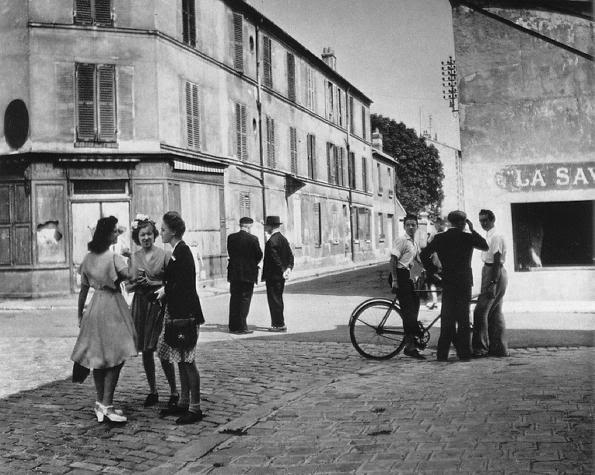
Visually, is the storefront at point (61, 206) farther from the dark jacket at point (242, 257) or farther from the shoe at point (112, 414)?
the shoe at point (112, 414)

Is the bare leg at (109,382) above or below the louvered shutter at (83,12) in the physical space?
below

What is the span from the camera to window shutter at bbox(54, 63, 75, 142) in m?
18.7

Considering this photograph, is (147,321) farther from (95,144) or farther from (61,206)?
(95,144)

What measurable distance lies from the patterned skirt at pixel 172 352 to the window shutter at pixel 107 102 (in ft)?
47.1

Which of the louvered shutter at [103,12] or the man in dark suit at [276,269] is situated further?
the louvered shutter at [103,12]

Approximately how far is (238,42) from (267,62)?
9.01 ft

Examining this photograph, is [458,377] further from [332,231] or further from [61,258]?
[332,231]

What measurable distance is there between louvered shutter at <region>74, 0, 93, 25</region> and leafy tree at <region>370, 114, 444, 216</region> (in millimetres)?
35122

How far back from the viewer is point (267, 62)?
89.4 feet

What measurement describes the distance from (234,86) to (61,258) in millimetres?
9024

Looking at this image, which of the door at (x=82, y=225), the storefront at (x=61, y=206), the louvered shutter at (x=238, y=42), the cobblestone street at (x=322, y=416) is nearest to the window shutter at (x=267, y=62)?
the louvered shutter at (x=238, y=42)

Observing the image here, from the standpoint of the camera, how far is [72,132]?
18828 mm

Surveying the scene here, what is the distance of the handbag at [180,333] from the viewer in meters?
5.50

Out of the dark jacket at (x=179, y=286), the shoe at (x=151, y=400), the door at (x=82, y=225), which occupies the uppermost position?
the door at (x=82, y=225)
